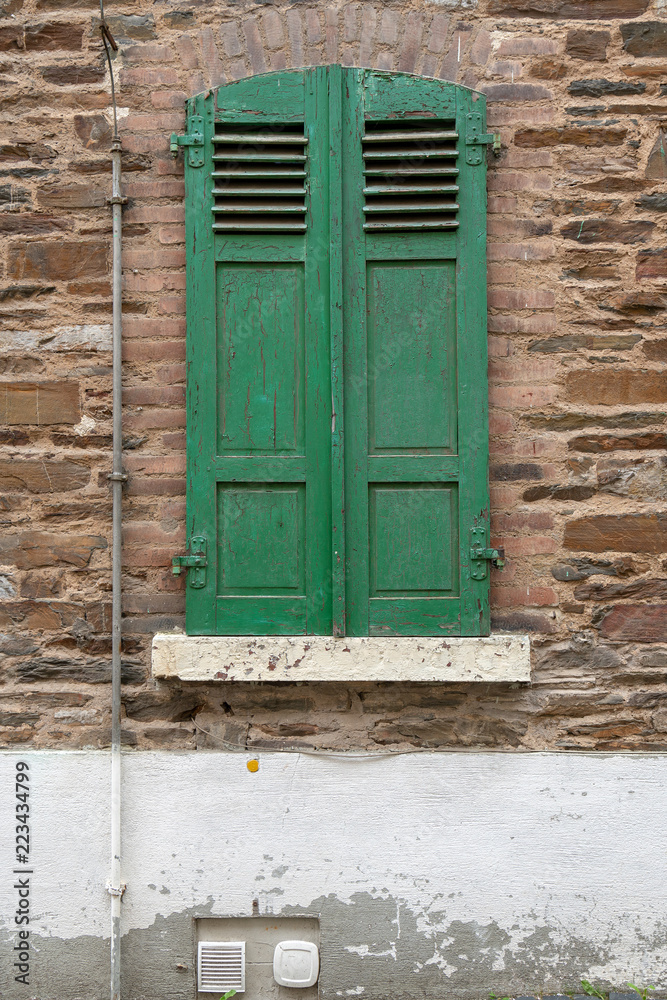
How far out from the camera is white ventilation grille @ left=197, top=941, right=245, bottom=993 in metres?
2.60

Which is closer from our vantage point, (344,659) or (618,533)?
(344,659)

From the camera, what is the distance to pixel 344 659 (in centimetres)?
261

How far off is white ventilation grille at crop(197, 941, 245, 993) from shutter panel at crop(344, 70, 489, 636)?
120 cm

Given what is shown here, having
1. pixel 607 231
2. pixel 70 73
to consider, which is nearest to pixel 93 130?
pixel 70 73

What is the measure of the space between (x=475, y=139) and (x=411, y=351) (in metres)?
0.79

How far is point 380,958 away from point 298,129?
116 inches

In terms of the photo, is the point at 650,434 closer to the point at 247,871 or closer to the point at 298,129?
the point at 298,129

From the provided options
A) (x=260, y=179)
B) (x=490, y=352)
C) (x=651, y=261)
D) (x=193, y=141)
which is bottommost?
(x=490, y=352)

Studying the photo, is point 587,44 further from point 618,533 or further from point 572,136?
point 618,533

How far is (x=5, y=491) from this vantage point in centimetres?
275

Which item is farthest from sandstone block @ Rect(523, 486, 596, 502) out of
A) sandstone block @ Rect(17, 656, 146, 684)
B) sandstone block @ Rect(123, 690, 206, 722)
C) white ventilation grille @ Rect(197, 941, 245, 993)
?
white ventilation grille @ Rect(197, 941, 245, 993)

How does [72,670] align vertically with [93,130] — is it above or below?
below

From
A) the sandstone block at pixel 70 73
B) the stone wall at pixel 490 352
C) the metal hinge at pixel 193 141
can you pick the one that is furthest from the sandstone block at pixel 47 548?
the sandstone block at pixel 70 73

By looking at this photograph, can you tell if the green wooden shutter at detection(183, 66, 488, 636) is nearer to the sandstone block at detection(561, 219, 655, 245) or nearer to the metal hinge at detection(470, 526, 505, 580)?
the metal hinge at detection(470, 526, 505, 580)
